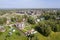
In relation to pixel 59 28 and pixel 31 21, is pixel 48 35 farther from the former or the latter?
pixel 31 21

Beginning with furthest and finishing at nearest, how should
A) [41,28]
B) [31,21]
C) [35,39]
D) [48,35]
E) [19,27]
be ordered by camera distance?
[31,21], [19,27], [41,28], [48,35], [35,39]

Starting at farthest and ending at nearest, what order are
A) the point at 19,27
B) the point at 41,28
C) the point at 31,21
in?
the point at 31,21
the point at 19,27
the point at 41,28

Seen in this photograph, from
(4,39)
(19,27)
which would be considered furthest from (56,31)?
(4,39)

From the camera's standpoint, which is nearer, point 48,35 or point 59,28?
point 48,35

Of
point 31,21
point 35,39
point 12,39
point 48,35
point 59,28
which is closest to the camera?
point 35,39

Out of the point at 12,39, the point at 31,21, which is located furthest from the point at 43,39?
the point at 31,21

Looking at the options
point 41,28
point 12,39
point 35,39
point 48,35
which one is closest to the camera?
point 35,39

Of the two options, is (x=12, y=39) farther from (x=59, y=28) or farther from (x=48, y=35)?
(x=59, y=28)

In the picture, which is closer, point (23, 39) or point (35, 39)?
point (35, 39)
